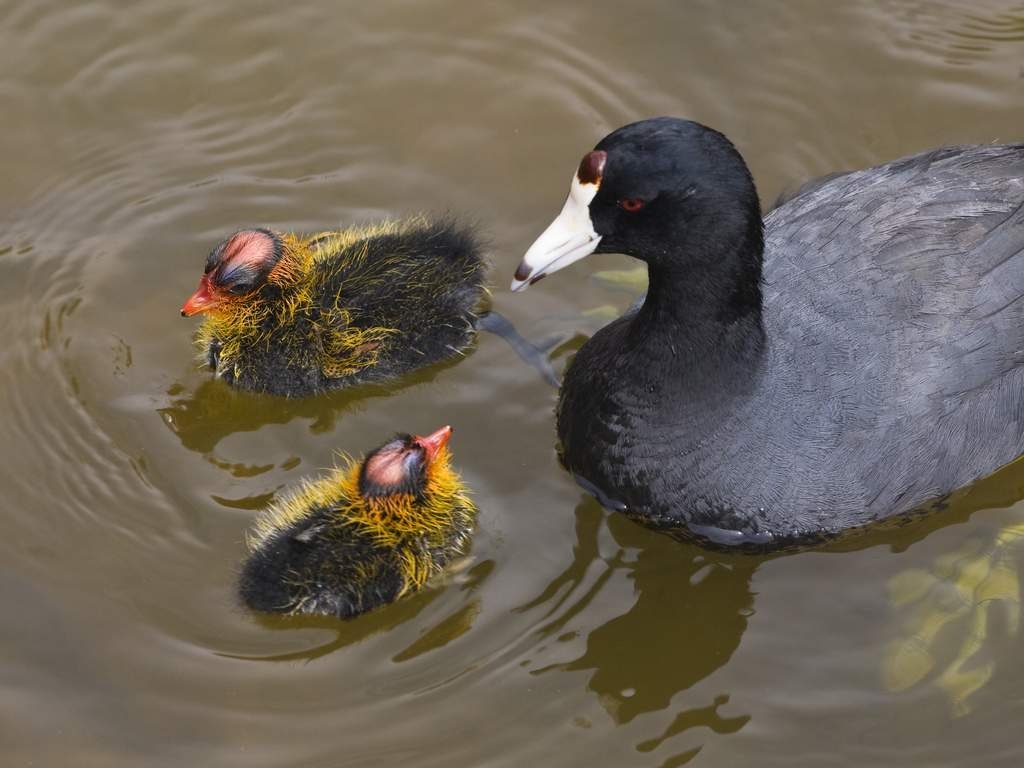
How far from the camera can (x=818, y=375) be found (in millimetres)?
4422

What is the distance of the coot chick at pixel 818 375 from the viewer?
434 centimetres

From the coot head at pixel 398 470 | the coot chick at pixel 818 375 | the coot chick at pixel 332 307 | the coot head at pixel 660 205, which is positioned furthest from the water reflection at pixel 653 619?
the coot head at pixel 660 205

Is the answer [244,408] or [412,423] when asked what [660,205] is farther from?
[244,408]

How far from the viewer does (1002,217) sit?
15.0 ft

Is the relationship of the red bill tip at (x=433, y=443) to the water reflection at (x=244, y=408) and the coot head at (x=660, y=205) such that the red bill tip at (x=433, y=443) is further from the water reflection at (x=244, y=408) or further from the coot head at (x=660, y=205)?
the water reflection at (x=244, y=408)

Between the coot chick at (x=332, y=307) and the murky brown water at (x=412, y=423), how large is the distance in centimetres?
19

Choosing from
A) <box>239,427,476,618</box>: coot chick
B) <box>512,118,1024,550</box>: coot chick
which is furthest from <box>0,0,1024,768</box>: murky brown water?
<box>512,118,1024,550</box>: coot chick

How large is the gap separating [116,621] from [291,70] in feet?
9.14

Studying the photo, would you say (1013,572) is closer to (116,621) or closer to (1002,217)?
(1002,217)

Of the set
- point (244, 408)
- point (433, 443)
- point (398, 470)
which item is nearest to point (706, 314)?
point (433, 443)

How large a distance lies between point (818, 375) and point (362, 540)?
1.51 meters

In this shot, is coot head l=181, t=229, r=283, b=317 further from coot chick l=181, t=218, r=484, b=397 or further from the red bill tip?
the red bill tip

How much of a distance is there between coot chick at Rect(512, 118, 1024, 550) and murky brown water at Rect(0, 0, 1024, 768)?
28 cm

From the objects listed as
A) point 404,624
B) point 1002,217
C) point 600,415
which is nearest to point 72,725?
point 404,624
